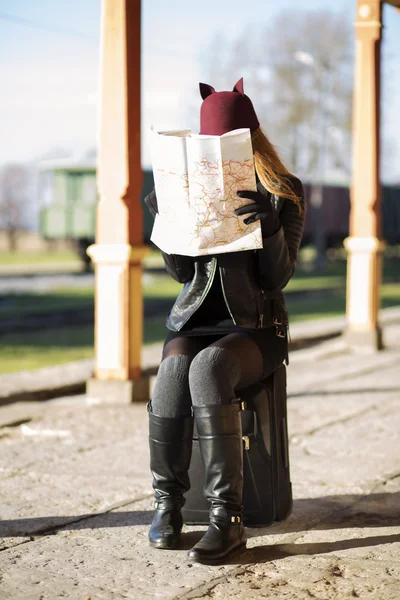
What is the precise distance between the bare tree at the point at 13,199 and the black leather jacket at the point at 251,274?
3965 centimetres

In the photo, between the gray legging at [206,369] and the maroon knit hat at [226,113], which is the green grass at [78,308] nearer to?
the gray legging at [206,369]

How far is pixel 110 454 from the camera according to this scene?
4738 mm

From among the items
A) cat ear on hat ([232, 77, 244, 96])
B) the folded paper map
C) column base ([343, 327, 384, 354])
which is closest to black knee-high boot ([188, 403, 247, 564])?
the folded paper map

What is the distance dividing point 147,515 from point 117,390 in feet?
8.04

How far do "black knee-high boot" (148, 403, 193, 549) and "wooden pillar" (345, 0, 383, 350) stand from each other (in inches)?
239

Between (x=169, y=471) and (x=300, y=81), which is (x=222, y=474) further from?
(x=300, y=81)

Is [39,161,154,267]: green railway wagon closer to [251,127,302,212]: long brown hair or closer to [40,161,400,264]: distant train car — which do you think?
[40,161,400,264]: distant train car

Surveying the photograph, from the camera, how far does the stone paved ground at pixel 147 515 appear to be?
2.91 metres

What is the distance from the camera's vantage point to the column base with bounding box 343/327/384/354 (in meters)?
9.09

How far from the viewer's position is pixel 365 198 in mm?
9102

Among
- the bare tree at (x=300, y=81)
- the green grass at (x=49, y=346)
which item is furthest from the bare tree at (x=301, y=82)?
the green grass at (x=49, y=346)

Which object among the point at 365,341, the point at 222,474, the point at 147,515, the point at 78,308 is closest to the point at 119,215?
the point at 147,515

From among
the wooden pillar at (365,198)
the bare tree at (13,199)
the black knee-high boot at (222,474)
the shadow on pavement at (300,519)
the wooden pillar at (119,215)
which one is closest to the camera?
the black knee-high boot at (222,474)

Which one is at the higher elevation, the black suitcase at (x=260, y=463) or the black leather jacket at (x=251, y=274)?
the black leather jacket at (x=251, y=274)
